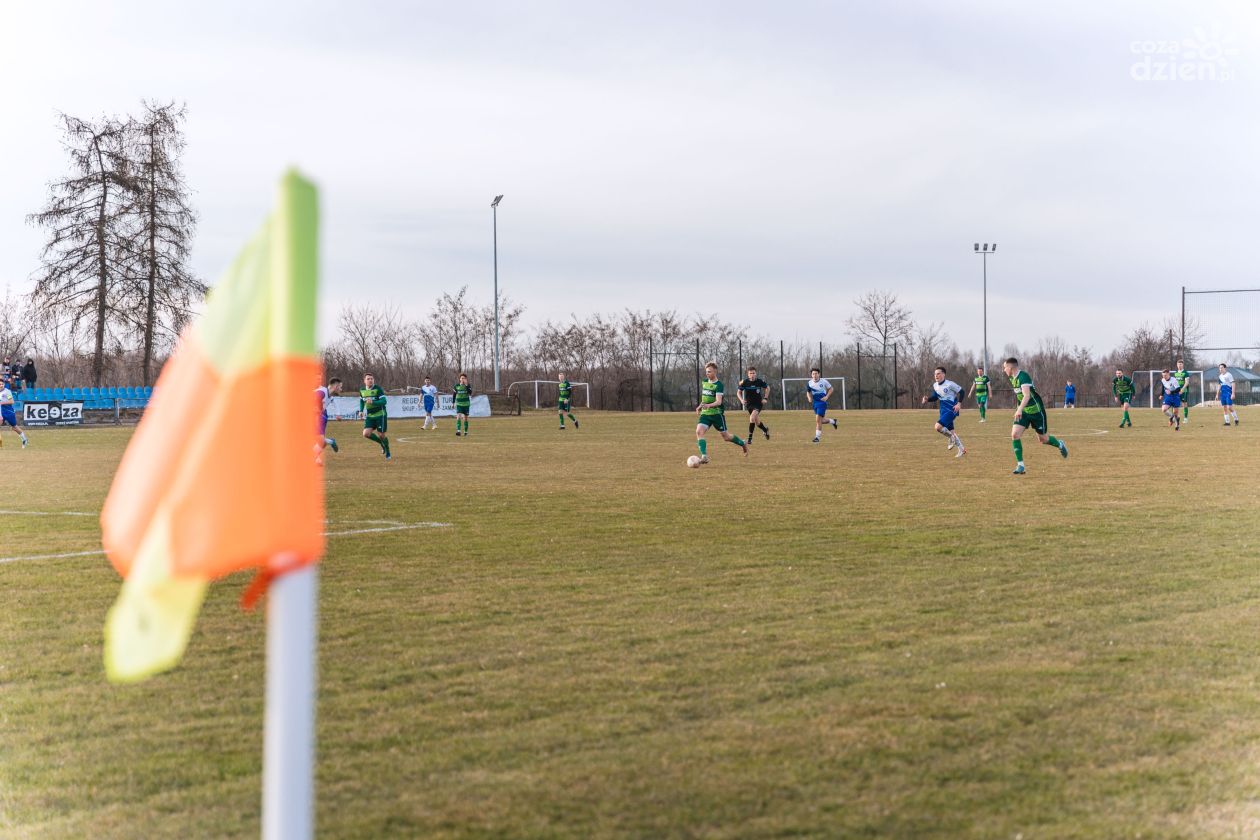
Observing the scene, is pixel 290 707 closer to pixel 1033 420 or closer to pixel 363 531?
pixel 363 531

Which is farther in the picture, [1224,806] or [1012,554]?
[1012,554]

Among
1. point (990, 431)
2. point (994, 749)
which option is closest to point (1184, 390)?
point (990, 431)

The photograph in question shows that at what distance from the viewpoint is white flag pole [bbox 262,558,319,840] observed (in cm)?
233

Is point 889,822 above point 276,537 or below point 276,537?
below

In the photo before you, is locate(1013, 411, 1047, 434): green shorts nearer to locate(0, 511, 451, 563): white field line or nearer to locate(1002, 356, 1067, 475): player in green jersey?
locate(1002, 356, 1067, 475): player in green jersey

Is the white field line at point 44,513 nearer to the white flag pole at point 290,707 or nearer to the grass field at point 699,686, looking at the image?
the grass field at point 699,686

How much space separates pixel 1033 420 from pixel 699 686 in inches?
717

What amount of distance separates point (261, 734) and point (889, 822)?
2673 millimetres

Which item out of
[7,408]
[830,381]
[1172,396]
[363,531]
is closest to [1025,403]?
[363,531]

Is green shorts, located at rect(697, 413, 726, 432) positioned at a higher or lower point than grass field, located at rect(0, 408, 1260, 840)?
higher

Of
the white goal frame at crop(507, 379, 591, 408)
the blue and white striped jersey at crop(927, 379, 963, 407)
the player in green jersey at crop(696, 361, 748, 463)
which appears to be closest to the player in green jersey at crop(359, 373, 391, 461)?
the player in green jersey at crop(696, 361, 748, 463)

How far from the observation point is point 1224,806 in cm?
457

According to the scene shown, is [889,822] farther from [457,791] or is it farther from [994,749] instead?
[457,791]

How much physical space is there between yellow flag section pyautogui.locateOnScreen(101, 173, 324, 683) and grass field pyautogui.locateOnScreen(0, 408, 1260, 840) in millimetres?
89
